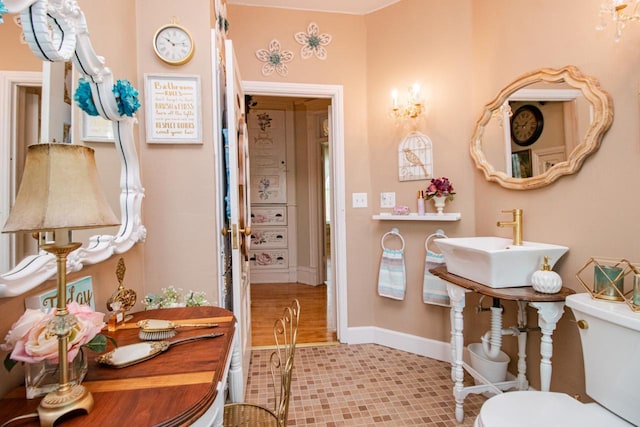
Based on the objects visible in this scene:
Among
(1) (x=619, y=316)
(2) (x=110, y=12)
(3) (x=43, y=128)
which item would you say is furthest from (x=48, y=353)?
(1) (x=619, y=316)

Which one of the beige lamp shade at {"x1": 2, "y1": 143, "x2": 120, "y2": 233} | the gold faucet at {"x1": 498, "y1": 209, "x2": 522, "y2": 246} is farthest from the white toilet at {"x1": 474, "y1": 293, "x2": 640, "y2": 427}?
the beige lamp shade at {"x1": 2, "y1": 143, "x2": 120, "y2": 233}

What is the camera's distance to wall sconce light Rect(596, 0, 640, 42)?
1.20m

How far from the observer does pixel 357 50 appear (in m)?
2.62

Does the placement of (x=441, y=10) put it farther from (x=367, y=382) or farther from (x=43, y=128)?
(x=367, y=382)

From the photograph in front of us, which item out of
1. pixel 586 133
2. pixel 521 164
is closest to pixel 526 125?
pixel 521 164

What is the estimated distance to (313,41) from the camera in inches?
101

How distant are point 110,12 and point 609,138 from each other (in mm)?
2204

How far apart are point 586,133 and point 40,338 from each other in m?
2.07

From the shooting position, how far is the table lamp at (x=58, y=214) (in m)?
0.59

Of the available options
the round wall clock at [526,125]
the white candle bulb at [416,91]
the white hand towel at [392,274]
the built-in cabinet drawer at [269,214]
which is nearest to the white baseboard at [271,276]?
the built-in cabinet drawer at [269,214]

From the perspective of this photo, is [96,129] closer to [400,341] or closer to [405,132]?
[405,132]

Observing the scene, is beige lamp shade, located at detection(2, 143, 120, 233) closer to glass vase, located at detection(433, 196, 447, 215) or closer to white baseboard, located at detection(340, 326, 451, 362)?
glass vase, located at detection(433, 196, 447, 215)

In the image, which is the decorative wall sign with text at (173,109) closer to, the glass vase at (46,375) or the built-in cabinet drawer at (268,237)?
the glass vase at (46,375)

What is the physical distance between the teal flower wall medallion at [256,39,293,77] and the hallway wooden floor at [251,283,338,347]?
227 cm
